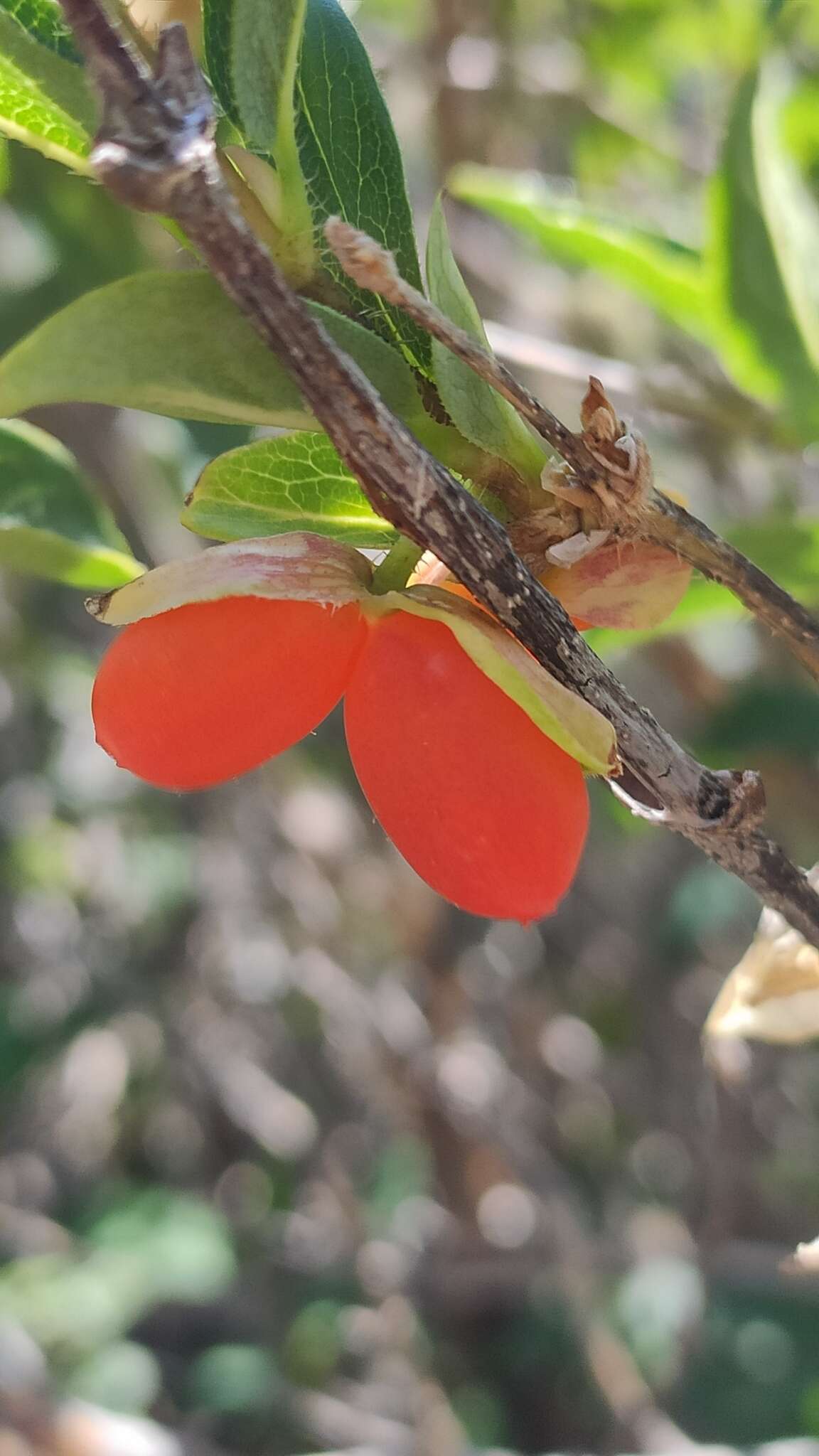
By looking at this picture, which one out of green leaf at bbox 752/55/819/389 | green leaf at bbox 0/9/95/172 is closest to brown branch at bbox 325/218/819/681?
green leaf at bbox 0/9/95/172

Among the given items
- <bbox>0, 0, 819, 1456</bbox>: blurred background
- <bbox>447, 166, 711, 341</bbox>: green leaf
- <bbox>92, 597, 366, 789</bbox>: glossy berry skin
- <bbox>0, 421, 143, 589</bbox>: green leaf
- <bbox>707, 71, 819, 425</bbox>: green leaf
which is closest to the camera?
<bbox>92, 597, 366, 789</bbox>: glossy berry skin

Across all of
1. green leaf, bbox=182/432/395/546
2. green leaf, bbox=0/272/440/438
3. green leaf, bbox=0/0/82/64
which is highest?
green leaf, bbox=0/0/82/64

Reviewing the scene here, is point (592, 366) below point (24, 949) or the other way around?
the other way around

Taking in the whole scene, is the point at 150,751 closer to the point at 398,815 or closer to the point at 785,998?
the point at 398,815

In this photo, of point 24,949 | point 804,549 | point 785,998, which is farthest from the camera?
point 24,949

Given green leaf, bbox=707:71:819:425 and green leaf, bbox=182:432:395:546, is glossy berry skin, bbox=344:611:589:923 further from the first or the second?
green leaf, bbox=707:71:819:425

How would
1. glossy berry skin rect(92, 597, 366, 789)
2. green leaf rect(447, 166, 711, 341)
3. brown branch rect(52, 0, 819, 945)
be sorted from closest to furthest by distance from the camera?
1. brown branch rect(52, 0, 819, 945)
2. glossy berry skin rect(92, 597, 366, 789)
3. green leaf rect(447, 166, 711, 341)

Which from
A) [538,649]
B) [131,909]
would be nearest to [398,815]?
[538,649]
